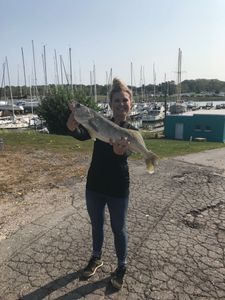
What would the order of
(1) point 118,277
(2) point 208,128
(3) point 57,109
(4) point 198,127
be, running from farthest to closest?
(4) point 198,127, (2) point 208,128, (3) point 57,109, (1) point 118,277

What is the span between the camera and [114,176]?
418cm

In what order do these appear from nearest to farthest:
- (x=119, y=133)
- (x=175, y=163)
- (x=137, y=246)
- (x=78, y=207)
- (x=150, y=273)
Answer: (x=119, y=133), (x=150, y=273), (x=137, y=246), (x=78, y=207), (x=175, y=163)

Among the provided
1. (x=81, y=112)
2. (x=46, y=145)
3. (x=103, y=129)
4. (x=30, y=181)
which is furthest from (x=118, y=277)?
(x=46, y=145)

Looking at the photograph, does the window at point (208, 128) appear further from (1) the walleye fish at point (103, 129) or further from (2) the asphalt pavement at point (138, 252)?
(1) the walleye fish at point (103, 129)

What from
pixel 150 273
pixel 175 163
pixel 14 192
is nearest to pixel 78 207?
pixel 14 192

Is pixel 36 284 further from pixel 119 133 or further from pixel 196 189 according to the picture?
pixel 196 189

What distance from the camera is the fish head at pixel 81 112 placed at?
4023 mm

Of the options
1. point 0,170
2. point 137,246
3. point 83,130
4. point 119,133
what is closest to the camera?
point 119,133

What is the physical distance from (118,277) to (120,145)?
5.16 feet

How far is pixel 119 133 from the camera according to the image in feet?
13.1

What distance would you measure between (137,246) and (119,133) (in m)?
2.07

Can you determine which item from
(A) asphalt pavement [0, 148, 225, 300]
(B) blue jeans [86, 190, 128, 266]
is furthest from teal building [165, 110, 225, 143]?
(B) blue jeans [86, 190, 128, 266]

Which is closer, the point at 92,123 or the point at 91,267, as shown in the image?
the point at 92,123

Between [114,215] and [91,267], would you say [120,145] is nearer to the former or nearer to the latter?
[114,215]
